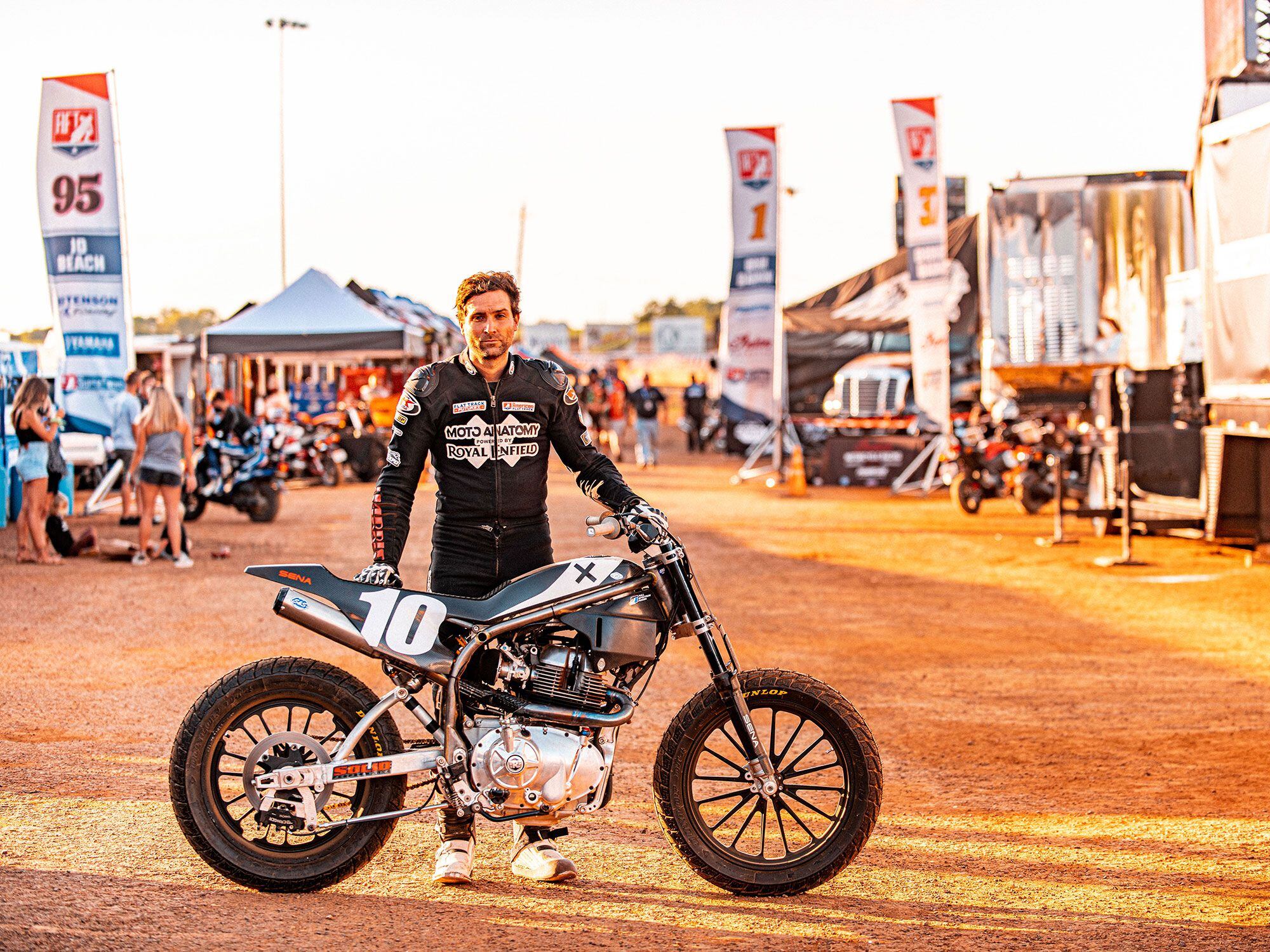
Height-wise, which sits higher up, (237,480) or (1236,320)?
(1236,320)

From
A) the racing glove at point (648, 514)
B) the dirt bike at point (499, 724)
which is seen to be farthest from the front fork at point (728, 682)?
the racing glove at point (648, 514)

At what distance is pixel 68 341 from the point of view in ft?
52.1

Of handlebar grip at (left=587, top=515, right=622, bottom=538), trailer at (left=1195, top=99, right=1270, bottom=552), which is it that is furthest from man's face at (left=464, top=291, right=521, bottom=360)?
trailer at (left=1195, top=99, right=1270, bottom=552)

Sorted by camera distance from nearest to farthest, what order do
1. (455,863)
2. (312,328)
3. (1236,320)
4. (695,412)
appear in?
1. (455,863)
2. (1236,320)
3. (312,328)
4. (695,412)

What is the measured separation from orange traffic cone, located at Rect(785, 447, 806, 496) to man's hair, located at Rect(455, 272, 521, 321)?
1711 cm

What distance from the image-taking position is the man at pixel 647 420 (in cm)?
2788

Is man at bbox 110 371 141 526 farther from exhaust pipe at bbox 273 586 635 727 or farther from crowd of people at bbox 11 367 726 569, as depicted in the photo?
exhaust pipe at bbox 273 586 635 727

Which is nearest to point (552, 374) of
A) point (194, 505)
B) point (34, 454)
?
point (34, 454)

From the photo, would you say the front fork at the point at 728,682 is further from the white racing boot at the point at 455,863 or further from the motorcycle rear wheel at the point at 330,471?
the motorcycle rear wheel at the point at 330,471

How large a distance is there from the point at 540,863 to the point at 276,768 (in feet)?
2.97

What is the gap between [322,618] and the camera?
446 cm

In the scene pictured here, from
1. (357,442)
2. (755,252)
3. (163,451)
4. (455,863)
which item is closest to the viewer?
(455,863)

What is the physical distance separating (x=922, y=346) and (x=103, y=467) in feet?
41.3

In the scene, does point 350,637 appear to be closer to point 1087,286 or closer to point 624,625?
point 624,625
